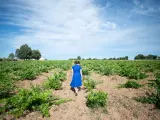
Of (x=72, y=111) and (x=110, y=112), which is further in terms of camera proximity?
→ (x=72, y=111)

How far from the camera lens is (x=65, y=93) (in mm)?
7957

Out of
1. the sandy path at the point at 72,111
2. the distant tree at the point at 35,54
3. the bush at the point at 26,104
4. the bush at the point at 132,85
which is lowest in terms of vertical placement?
the sandy path at the point at 72,111

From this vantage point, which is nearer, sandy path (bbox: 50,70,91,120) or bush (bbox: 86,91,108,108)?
sandy path (bbox: 50,70,91,120)

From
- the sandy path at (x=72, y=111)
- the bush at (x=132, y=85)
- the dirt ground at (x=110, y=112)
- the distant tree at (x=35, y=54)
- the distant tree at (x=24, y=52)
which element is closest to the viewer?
the dirt ground at (x=110, y=112)

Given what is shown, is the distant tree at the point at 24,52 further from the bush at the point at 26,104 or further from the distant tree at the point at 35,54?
the bush at the point at 26,104

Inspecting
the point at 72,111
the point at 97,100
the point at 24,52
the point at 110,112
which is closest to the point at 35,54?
the point at 24,52

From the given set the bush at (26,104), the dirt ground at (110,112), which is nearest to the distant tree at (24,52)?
the bush at (26,104)

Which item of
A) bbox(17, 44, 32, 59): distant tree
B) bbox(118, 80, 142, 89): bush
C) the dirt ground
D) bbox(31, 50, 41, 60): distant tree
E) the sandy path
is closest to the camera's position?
the dirt ground

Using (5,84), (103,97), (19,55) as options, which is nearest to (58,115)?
(103,97)

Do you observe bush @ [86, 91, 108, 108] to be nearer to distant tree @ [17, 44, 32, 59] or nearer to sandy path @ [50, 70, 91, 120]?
sandy path @ [50, 70, 91, 120]

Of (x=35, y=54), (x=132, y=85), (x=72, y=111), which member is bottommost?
(x=72, y=111)

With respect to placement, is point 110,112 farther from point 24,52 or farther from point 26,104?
point 24,52

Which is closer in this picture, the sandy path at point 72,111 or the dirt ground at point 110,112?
the dirt ground at point 110,112

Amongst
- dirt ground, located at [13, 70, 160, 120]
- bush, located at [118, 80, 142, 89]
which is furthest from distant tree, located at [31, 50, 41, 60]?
dirt ground, located at [13, 70, 160, 120]
